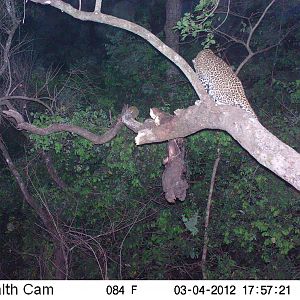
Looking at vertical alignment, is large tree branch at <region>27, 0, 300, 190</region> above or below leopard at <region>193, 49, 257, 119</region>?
below

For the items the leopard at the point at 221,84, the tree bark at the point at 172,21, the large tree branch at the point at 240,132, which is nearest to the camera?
the large tree branch at the point at 240,132

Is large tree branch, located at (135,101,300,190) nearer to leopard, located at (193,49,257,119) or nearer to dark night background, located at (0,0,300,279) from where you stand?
leopard, located at (193,49,257,119)

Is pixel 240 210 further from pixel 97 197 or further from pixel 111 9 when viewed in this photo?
pixel 111 9

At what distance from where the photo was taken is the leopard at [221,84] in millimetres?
4273

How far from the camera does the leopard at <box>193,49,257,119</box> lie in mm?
4273

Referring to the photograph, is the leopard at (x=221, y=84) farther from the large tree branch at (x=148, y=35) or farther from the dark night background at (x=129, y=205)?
the dark night background at (x=129, y=205)

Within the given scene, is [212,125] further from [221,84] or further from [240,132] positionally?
[221,84]

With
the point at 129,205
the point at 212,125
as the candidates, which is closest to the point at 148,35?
the point at 212,125

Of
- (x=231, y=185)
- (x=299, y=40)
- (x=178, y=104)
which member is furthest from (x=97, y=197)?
(x=299, y=40)

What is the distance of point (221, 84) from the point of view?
440 cm

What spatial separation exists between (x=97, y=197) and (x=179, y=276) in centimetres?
177

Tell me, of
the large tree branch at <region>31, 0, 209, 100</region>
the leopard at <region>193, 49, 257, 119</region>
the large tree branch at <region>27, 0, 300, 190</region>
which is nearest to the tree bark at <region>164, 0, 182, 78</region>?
the leopard at <region>193, 49, 257, 119</region>

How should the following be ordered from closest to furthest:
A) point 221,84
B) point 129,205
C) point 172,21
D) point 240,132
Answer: point 240,132 → point 221,84 → point 129,205 → point 172,21

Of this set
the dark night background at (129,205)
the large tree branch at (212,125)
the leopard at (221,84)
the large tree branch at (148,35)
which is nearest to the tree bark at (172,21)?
the dark night background at (129,205)
